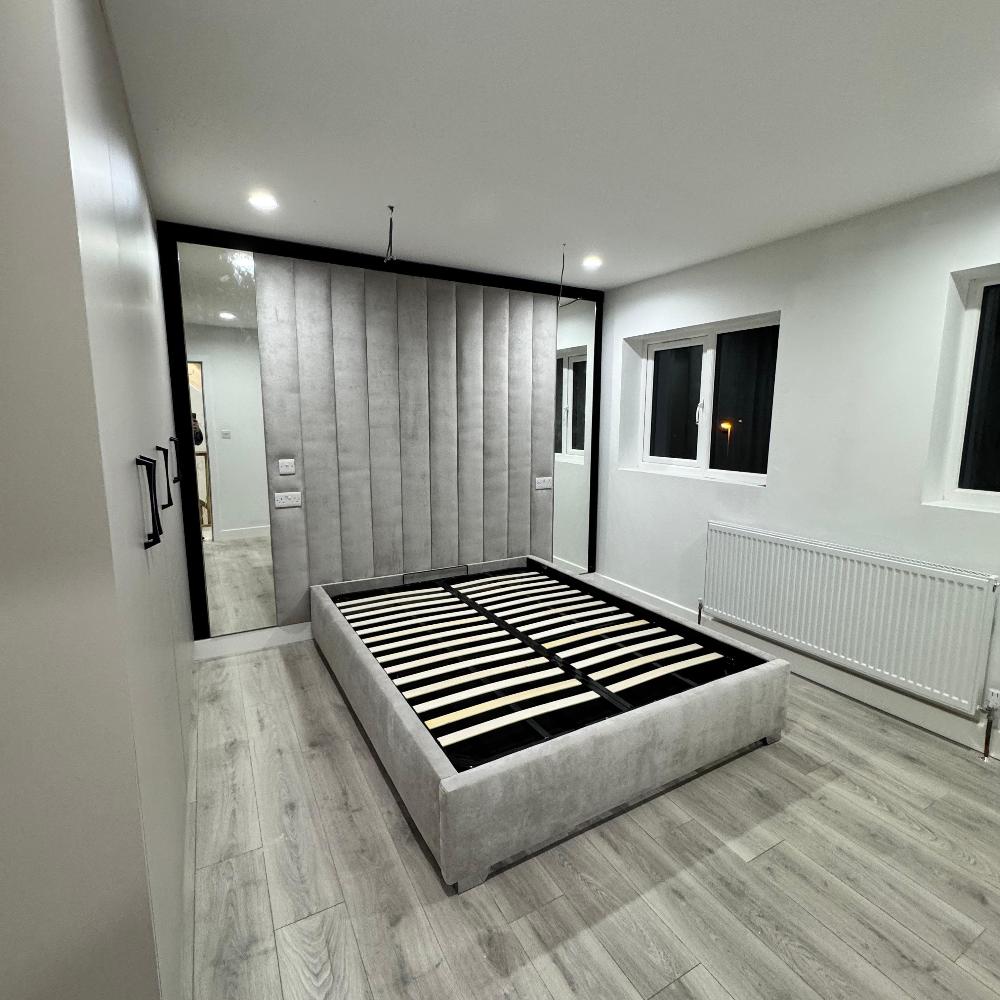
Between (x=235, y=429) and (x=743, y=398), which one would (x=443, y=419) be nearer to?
(x=235, y=429)

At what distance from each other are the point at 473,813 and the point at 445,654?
1035 millimetres

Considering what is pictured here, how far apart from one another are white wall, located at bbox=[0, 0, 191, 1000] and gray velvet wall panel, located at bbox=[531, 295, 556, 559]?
3.23 m

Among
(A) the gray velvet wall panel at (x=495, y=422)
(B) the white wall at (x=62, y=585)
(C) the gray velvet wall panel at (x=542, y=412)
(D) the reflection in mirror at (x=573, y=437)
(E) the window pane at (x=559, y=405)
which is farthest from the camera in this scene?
(E) the window pane at (x=559, y=405)

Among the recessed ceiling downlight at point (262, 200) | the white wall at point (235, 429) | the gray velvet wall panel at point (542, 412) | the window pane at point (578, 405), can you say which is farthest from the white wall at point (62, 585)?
the window pane at point (578, 405)

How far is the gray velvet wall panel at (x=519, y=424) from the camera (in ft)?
12.8

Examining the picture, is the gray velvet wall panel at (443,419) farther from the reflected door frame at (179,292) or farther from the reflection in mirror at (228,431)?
the reflection in mirror at (228,431)

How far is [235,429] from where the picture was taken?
321cm

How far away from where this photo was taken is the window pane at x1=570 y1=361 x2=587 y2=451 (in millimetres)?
4852

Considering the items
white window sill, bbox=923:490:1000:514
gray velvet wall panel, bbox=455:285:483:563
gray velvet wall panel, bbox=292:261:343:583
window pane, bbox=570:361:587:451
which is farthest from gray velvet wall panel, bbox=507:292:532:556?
white window sill, bbox=923:490:1000:514

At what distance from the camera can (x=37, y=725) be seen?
783mm

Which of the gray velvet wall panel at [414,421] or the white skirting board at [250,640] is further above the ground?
the gray velvet wall panel at [414,421]

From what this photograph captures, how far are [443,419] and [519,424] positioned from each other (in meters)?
0.65

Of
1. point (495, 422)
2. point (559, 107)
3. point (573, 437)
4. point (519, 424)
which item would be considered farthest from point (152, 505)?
point (573, 437)

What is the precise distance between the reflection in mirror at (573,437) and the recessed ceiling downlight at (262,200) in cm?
260
